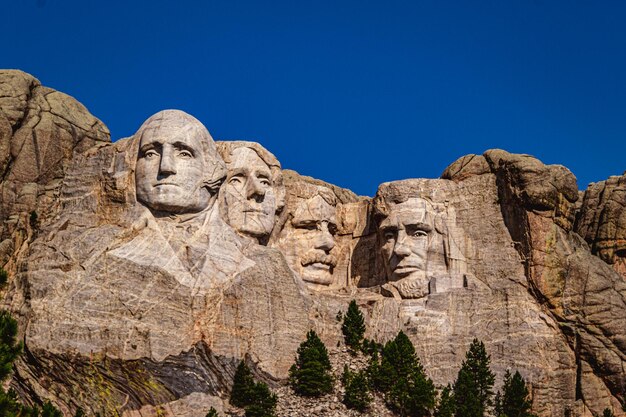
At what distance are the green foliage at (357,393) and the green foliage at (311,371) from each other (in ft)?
1.65

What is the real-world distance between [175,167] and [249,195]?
3.64 meters

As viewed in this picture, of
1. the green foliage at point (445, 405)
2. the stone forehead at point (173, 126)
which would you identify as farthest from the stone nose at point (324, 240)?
the green foliage at point (445, 405)

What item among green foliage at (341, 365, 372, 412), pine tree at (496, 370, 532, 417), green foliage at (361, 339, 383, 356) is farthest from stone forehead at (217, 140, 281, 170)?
pine tree at (496, 370, 532, 417)

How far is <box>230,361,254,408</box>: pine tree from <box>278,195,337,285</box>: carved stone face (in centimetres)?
669

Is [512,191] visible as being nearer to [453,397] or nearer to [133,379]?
[453,397]

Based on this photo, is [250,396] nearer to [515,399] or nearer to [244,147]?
[515,399]

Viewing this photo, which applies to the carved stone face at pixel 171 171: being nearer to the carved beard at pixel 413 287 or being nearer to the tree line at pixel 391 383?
the tree line at pixel 391 383

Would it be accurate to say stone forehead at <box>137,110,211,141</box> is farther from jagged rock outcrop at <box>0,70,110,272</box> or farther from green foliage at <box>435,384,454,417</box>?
green foliage at <box>435,384,454,417</box>

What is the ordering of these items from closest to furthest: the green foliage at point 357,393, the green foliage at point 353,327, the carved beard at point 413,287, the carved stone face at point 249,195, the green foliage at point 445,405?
the green foliage at point 357,393 → the green foliage at point 445,405 → the green foliage at point 353,327 → the carved stone face at point 249,195 → the carved beard at point 413,287

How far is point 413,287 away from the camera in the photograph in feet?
154

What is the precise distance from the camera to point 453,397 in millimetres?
43656

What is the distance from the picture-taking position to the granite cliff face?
135 feet

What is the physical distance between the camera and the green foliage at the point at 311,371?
4234cm

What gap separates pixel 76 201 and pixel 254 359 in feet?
21.3
